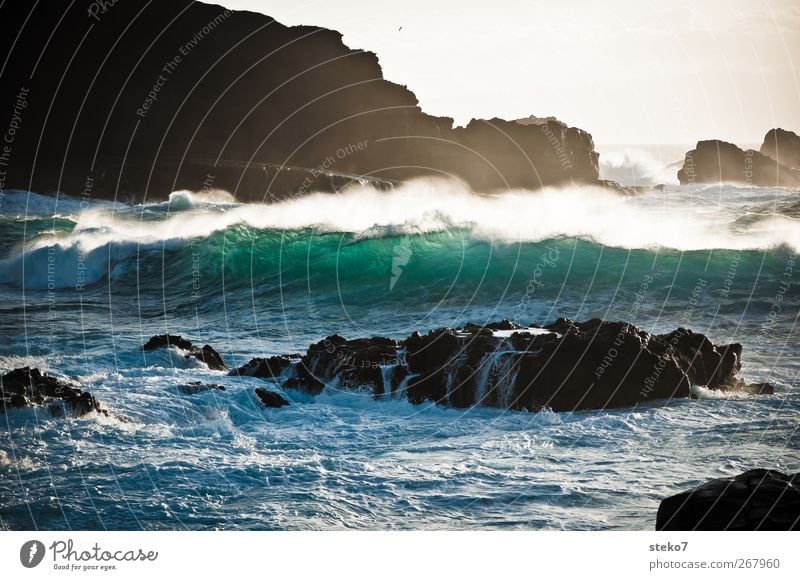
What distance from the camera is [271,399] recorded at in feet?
32.4

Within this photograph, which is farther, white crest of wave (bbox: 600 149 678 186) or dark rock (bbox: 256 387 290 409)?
white crest of wave (bbox: 600 149 678 186)

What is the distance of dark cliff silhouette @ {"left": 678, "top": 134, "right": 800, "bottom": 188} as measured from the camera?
14.4 metres

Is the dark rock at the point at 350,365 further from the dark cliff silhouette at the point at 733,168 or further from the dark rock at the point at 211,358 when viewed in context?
the dark cliff silhouette at the point at 733,168

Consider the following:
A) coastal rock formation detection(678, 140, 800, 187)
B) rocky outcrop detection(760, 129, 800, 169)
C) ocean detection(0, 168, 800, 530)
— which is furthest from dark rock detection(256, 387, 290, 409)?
rocky outcrop detection(760, 129, 800, 169)

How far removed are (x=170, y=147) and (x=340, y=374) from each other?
18.0 m

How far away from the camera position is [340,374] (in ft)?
33.9

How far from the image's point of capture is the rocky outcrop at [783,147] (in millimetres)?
12617

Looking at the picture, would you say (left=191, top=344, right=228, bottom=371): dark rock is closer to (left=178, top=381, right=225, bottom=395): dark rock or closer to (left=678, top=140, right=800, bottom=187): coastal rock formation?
(left=178, top=381, right=225, bottom=395): dark rock

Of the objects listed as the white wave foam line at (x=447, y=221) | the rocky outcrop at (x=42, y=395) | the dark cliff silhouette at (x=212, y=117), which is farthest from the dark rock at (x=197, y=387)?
the dark cliff silhouette at (x=212, y=117)

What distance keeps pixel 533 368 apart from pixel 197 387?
3.84 m

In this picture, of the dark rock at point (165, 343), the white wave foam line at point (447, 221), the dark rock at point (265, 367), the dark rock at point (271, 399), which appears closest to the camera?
the dark rock at point (271, 399)

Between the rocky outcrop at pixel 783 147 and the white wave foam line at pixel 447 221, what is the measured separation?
1.06 m

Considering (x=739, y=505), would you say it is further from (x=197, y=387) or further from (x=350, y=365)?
(x=197, y=387)
